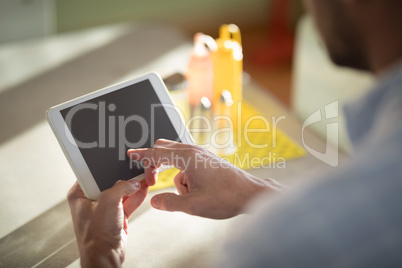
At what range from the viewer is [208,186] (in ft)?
2.73

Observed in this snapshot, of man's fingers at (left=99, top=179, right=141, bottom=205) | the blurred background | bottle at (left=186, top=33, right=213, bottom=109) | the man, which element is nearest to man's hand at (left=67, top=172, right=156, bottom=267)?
man's fingers at (left=99, top=179, right=141, bottom=205)

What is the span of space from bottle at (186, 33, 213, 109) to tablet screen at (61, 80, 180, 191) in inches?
9.8

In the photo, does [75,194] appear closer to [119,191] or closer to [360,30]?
[119,191]

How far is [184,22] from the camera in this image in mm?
3236

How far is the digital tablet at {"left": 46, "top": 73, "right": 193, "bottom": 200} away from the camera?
0.90 meters

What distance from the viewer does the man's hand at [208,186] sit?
2.70 feet

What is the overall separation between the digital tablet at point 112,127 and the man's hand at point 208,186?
10 centimetres

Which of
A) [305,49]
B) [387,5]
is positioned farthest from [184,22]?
[387,5]

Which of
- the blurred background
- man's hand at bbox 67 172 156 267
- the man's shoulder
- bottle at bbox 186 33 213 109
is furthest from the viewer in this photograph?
the blurred background

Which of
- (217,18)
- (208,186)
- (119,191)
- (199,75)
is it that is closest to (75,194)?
(119,191)

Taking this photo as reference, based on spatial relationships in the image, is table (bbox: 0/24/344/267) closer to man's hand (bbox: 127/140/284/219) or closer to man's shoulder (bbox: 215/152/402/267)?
man's hand (bbox: 127/140/284/219)

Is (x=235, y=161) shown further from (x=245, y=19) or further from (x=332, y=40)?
(x=245, y=19)

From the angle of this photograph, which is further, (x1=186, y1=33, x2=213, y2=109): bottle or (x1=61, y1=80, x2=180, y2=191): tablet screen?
(x1=186, y1=33, x2=213, y2=109): bottle

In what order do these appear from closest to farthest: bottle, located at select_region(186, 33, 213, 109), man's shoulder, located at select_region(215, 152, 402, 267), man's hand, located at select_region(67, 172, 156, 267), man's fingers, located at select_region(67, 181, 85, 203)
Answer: man's shoulder, located at select_region(215, 152, 402, 267) → man's hand, located at select_region(67, 172, 156, 267) → man's fingers, located at select_region(67, 181, 85, 203) → bottle, located at select_region(186, 33, 213, 109)
